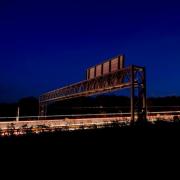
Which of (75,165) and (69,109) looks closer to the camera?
(75,165)

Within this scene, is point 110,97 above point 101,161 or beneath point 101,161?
above

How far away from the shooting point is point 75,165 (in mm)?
7004

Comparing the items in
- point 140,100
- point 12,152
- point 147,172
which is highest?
point 140,100

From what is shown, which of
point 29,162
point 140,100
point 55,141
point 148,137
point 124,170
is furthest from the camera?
point 140,100

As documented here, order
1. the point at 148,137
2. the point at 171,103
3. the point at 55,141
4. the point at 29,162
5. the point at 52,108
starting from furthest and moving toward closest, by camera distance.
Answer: the point at 171,103 → the point at 52,108 → the point at 148,137 → the point at 55,141 → the point at 29,162

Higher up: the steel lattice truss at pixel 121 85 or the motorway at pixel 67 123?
the steel lattice truss at pixel 121 85

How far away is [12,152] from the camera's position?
22.9 feet

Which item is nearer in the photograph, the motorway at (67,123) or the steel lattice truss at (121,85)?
the motorway at (67,123)

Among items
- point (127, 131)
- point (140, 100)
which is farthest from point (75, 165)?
point (140, 100)

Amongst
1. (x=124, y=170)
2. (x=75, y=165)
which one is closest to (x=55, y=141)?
(x=75, y=165)

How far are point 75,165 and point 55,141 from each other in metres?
1.29

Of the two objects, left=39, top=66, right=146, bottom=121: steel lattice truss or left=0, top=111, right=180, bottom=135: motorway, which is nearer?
left=0, top=111, right=180, bottom=135: motorway

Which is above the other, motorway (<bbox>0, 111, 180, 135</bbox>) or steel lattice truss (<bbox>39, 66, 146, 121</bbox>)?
steel lattice truss (<bbox>39, 66, 146, 121</bbox>)

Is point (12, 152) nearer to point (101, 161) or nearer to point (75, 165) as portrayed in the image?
point (75, 165)
